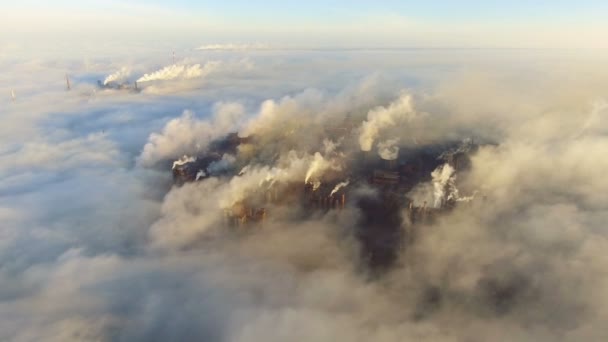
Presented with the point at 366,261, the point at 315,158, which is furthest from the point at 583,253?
the point at 315,158

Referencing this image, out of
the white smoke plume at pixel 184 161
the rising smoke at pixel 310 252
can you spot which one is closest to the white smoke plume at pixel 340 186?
the rising smoke at pixel 310 252

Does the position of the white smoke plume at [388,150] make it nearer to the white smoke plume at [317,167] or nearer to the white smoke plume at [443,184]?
the white smoke plume at [443,184]

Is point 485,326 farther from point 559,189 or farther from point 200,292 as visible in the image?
point 559,189

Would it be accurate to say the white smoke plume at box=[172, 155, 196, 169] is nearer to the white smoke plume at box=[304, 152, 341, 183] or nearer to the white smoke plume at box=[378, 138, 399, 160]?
the white smoke plume at box=[304, 152, 341, 183]

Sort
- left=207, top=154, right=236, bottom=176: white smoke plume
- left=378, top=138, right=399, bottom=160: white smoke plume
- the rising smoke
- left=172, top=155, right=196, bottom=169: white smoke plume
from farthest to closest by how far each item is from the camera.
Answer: left=172, top=155, right=196, bottom=169: white smoke plume → left=378, top=138, right=399, bottom=160: white smoke plume → left=207, top=154, right=236, bottom=176: white smoke plume → the rising smoke

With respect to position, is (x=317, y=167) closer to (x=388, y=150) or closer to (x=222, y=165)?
(x=388, y=150)

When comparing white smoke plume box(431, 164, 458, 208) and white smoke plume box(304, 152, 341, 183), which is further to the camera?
white smoke plume box(304, 152, 341, 183)

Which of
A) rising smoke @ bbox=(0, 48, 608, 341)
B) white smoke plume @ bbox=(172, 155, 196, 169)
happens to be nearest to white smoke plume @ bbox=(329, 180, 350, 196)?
rising smoke @ bbox=(0, 48, 608, 341)

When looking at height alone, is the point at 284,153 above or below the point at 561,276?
above
